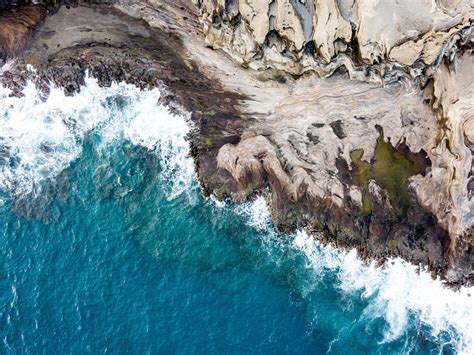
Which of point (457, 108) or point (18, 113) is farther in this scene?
point (18, 113)

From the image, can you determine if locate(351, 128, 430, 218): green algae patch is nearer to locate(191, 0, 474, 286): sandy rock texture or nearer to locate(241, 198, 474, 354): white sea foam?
locate(191, 0, 474, 286): sandy rock texture

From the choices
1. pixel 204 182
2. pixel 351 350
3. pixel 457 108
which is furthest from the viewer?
pixel 204 182

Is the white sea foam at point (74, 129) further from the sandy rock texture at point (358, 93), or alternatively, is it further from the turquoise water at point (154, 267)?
the sandy rock texture at point (358, 93)

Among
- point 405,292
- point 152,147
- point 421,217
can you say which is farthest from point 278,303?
point 152,147

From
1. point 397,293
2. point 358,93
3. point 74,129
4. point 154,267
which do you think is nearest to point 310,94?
point 358,93

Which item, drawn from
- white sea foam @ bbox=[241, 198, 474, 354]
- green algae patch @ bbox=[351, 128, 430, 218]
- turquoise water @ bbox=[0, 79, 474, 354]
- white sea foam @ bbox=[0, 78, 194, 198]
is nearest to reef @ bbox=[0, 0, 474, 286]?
green algae patch @ bbox=[351, 128, 430, 218]

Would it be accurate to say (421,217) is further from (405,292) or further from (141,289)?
(141,289)

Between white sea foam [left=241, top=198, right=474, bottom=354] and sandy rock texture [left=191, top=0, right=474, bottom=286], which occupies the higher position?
sandy rock texture [left=191, top=0, right=474, bottom=286]
